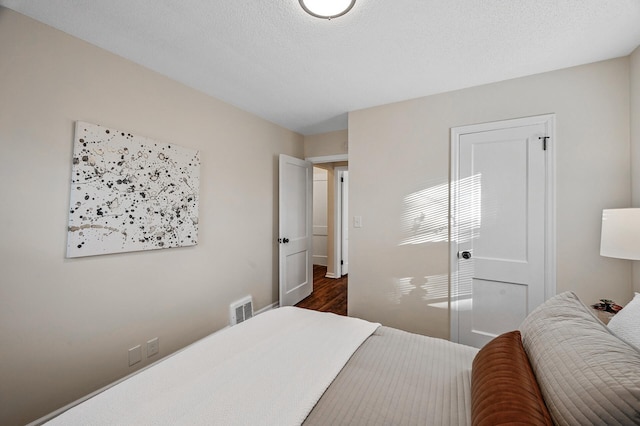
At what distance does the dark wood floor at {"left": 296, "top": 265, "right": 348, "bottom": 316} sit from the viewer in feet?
11.2

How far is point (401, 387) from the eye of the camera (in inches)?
40.8

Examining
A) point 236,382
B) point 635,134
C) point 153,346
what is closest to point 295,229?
point 153,346

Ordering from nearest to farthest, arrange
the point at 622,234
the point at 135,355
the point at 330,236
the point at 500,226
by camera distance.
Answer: the point at 622,234 → the point at 135,355 → the point at 500,226 → the point at 330,236

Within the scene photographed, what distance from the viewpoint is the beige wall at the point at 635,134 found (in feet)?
5.66

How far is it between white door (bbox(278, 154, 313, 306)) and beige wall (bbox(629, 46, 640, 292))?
3035 millimetres

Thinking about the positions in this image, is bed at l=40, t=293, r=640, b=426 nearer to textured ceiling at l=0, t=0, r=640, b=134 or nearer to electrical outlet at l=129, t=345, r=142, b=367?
electrical outlet at l=129, t=345, r=142, b=367

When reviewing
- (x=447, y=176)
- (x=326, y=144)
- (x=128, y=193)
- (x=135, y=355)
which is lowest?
(x=135, y=355)

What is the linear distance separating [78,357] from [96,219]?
888 millimetres

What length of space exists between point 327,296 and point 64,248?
10.1 ft

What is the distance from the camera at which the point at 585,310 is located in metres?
0.98

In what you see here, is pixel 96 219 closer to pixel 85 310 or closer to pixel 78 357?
pixel 85 310

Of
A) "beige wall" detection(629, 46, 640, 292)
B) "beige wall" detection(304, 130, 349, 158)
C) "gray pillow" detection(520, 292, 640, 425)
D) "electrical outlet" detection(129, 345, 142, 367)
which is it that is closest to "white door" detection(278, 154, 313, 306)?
"beige wall" detection(304, 130, 349, 158)

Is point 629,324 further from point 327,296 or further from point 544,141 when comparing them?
point 327,296

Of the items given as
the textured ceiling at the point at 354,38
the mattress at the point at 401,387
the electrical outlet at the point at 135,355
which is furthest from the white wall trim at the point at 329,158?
the electrical outlet at the point at 135,355
